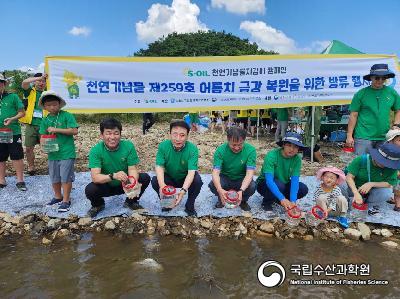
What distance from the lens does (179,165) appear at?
14.7 feet

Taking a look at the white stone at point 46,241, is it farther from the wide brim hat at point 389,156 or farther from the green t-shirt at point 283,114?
the green t-shirt at point 283,114

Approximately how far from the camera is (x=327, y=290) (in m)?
3.06

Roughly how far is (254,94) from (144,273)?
14.4 feet

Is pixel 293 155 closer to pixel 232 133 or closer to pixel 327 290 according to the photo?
pixel 232 133

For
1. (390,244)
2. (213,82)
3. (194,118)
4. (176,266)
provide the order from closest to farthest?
(176,266), (390,244), (213,82), (194,118)

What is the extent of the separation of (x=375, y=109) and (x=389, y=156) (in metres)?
0.83

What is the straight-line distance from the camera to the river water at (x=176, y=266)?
303 centimetres

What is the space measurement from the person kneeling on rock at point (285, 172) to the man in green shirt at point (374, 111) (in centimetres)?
110

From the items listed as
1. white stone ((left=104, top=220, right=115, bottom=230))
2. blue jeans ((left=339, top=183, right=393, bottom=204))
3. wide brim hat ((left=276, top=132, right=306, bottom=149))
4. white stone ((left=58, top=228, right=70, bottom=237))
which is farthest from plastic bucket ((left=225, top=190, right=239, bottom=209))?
white stone ((left=58, top=228, right=70, bottom=237))

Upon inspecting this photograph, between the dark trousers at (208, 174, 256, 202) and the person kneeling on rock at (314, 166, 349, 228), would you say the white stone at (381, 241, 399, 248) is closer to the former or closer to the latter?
the person kneeling on rock at (314, 166, 349, 228)

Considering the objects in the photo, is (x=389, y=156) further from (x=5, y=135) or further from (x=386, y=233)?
(x=5, y=135)

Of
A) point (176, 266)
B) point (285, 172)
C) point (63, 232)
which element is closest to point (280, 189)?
point (285, 172)

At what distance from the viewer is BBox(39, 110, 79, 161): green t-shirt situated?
15.0ft

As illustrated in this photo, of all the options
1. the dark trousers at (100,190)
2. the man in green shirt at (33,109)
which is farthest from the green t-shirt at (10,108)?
the dark trousers at (100,190)
